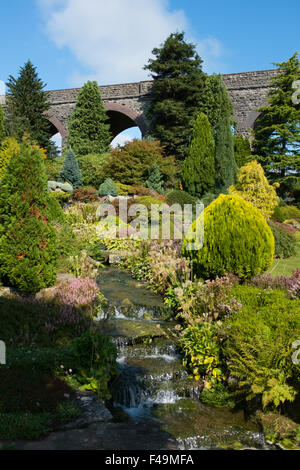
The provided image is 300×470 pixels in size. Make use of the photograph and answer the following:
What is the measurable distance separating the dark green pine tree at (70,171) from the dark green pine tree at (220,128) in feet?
24.3

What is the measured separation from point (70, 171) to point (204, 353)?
53.6ft

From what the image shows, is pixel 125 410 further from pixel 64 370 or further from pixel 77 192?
pixel 77 192

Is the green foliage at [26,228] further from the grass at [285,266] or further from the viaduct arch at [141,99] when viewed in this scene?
the viaduct arch at [141,99]

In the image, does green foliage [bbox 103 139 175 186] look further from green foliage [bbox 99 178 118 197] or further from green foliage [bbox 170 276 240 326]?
green foliage [bbox 170 276 240 326]

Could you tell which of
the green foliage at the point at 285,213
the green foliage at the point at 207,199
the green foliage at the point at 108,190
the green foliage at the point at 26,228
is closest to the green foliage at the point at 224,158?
the green foliage at the point at 207,199

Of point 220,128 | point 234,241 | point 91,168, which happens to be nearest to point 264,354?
point 234,241

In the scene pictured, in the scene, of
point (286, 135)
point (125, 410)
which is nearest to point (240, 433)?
point (125, 410)

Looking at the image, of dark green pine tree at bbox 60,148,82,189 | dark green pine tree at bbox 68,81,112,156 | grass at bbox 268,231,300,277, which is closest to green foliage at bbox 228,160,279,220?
grass at bbox 268,231,300,277

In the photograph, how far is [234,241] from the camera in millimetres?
6227

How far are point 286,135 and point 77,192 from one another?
1200 centimetres

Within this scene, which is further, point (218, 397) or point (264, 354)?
point (218, 397)

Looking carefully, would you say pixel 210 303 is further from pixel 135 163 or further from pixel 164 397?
pixel 135 163

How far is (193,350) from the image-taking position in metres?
4.55

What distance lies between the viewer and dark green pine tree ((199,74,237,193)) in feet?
61.9
